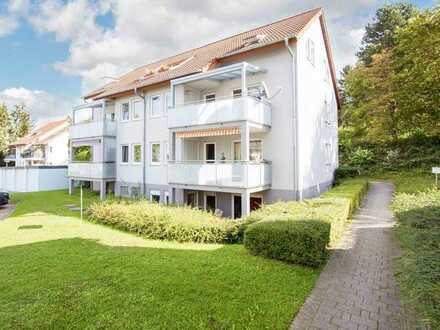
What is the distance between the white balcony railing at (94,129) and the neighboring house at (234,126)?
0.09m

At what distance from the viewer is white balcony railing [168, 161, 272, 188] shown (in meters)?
14.9

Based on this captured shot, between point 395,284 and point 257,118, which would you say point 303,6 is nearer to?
point 257,118

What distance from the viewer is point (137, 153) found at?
77.8 feet

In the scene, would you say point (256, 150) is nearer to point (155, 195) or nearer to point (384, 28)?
point (155, 195)

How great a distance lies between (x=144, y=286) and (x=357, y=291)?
516 cm

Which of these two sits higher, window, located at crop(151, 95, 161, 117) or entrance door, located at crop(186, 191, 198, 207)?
window, located at crop(151, 95, 161, 117)

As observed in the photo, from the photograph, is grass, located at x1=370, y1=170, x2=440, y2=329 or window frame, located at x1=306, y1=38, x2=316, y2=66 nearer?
grass, located at x1=370, y1=170, x2=440, y2=329

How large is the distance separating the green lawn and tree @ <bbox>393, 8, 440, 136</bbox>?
65.6 feet

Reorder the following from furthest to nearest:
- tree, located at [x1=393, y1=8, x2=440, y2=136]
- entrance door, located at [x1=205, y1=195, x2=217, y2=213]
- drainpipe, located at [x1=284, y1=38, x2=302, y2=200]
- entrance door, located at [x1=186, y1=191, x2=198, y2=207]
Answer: entrance door, located at [x1=186, y1=191, x2=198, y2=207] → entrance door, located at [x1=205, y1=195, x2=217, y2=213] → tree, located at [x1=393, y1=8, x2=440, y2=136] → drainpipe, located at [x1=284, y1=38, x2=302, y2=200]

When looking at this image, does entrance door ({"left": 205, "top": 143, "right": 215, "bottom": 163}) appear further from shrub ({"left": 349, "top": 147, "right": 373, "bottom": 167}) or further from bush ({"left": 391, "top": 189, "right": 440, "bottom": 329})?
shrub ({"left": 349, "top": 147, "right": 373, "bottom": 167})

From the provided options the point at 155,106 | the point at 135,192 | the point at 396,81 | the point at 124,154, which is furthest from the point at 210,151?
the point at 396,81

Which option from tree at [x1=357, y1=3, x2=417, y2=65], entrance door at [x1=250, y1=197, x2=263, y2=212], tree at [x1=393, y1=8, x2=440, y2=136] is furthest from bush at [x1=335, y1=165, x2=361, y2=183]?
tree at [x1=357, y1=3, x2=417, y2=65]

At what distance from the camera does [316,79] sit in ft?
65.7

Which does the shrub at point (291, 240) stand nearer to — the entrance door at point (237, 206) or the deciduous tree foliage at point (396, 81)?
the entrance door at point (237, 206)
